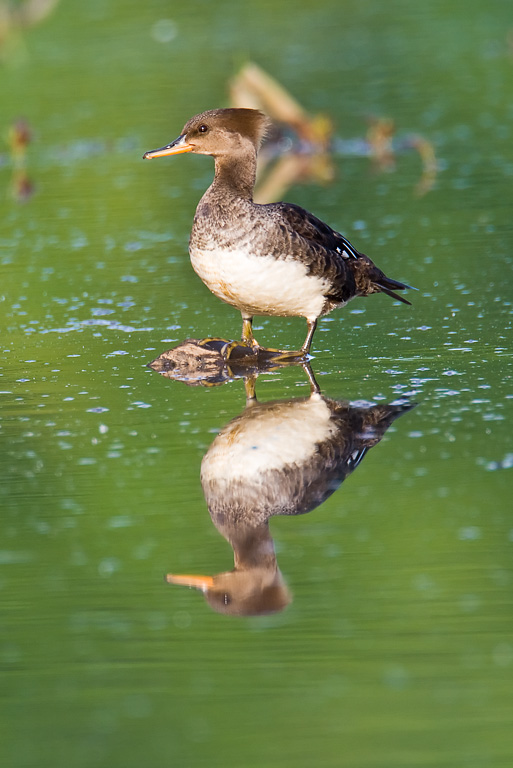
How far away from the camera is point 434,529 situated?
4535mm

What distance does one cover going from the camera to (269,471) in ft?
16.5

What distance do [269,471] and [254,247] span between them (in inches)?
63.5

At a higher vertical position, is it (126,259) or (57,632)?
(57,632)

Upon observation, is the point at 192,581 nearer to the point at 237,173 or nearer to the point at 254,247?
the point at 254,247

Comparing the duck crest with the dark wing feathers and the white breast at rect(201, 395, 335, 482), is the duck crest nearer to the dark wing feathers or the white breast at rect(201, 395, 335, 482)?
the dark wing feathers

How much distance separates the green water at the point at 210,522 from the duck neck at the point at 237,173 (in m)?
0.91

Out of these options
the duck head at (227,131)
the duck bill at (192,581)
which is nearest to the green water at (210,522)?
the duck bill at (192,581)

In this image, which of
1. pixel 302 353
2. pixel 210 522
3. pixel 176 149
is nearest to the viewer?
pixel 210 522

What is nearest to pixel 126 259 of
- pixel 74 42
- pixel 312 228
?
pixel 312 228

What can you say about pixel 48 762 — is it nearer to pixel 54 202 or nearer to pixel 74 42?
pixel 54 202

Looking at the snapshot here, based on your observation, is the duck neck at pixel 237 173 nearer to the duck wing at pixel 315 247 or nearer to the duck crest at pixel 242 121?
the duck crest at pixel 242 121

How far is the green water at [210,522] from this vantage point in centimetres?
345

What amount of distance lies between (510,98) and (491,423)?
10.4 metres

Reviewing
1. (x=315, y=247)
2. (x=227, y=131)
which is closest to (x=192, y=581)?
(x=315, y=247)
